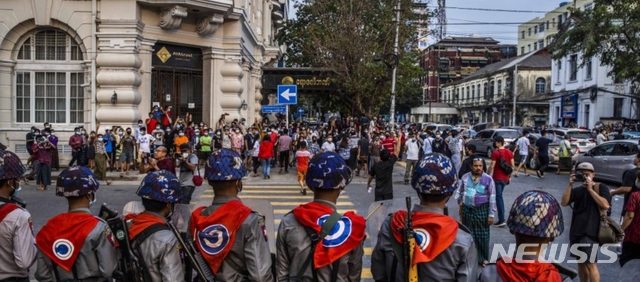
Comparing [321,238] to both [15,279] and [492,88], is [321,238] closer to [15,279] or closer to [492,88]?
[15,279]

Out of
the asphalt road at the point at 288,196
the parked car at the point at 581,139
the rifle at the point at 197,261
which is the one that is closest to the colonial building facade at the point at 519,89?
the parked car at the point at 581,139

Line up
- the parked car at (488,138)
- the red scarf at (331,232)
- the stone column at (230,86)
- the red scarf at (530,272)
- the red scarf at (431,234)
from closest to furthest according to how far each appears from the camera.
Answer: the red scarf at (530,272)
the red scarf at (431,234)
the red scarf at (331,232)
the stone column at (230,86)
the parked car at (488,138)

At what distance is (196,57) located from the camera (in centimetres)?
2272

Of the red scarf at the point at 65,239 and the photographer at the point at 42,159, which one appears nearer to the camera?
the red scarf at the point at 65,239

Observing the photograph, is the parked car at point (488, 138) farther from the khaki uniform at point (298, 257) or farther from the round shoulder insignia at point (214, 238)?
the round shoulder insignia at point (214, 238)

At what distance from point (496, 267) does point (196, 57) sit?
20.7m

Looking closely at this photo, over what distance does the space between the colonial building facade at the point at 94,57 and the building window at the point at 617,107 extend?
1199 inches

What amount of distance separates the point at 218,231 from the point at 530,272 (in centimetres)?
185

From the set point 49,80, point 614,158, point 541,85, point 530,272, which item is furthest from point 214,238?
point 541,85

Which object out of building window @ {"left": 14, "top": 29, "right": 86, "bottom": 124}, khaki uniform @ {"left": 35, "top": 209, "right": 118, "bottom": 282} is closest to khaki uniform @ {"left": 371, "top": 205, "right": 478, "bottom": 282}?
khaki uniform @ {"left": 35, "top": 209, "right": 118, "bottom": 282}

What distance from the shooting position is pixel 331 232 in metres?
3.66

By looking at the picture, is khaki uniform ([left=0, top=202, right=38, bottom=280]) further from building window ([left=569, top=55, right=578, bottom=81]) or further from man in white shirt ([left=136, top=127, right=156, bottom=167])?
building window ([left=569, top=55, right=578, bottom=81])

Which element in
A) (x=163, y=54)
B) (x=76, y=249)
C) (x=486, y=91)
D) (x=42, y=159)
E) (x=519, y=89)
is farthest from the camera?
(x=486, y=91)

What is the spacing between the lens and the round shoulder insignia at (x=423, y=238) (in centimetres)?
330
